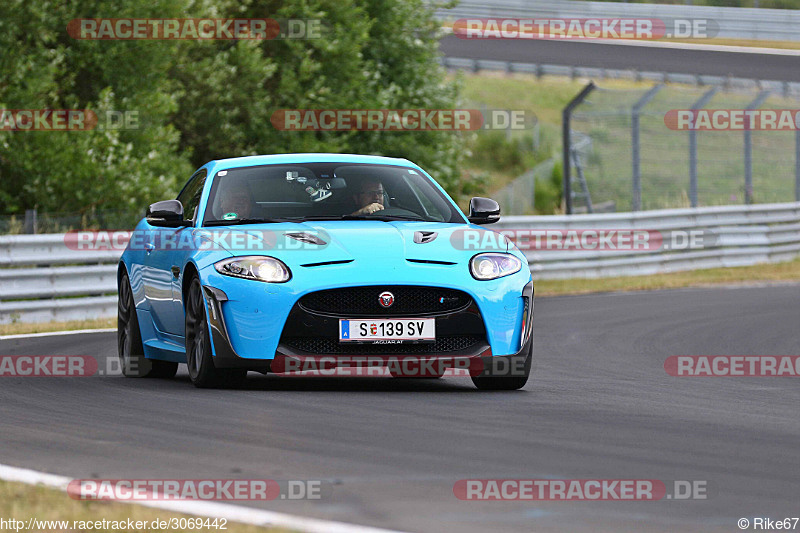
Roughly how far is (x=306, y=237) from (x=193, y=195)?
186cm

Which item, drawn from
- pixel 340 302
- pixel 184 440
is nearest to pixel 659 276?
pixel 340 302

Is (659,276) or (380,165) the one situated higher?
(380,165)

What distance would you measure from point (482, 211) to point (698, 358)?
9.82ft

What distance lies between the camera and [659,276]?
23.4m

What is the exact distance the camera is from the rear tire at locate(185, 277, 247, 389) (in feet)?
29.2

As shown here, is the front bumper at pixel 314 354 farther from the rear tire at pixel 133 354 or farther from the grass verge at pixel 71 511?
Result: the grass verge at pixel 71 511

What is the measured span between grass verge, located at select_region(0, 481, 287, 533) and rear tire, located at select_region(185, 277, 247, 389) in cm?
340

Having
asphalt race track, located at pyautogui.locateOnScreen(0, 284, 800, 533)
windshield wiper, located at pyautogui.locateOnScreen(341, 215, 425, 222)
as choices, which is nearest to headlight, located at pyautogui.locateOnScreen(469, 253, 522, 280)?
asphalt race track, located at pyautogui.locateOnScreen(0, 284, 800, 533)

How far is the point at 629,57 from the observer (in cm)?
4884

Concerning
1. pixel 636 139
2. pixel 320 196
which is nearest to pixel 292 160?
pixel 320 196

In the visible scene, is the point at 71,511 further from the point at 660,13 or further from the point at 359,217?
the point at 660,13

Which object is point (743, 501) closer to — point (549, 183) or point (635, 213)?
point (635, 213)

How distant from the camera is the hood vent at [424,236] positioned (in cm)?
899

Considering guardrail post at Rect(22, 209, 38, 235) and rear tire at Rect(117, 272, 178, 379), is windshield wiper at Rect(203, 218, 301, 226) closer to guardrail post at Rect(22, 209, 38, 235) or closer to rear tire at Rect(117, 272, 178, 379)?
rear tire at Rect(117, 272, 178, 379)
